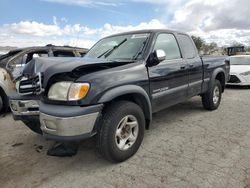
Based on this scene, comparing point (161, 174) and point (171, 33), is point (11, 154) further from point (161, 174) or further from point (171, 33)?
point (171, 33)

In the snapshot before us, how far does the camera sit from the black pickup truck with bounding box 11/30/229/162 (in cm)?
288

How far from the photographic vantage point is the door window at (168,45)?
4.25 m

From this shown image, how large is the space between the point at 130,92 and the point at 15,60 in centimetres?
450

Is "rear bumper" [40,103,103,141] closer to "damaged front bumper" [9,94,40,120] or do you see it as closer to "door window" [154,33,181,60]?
"damaged front bumper" [9,94,40,120]

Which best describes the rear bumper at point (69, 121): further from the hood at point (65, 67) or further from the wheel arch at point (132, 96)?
the hood at point (65, 67)

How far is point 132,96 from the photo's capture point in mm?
3600

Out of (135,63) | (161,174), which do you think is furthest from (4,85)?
(161,174)

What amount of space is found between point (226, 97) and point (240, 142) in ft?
13.2

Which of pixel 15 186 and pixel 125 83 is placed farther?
pixel 125 83

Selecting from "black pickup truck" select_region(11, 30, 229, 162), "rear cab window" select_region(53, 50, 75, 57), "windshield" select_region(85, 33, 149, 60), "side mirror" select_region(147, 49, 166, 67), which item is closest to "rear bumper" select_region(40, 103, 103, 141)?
"black pickup truck" select_region(11, 30, 229, 162)

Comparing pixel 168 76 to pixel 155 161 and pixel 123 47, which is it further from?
pixel 155 161

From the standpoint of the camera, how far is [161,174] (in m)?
3.04

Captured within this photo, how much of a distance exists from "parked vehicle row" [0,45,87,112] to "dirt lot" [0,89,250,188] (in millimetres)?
1421

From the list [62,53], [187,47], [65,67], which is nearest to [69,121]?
[65,67]
